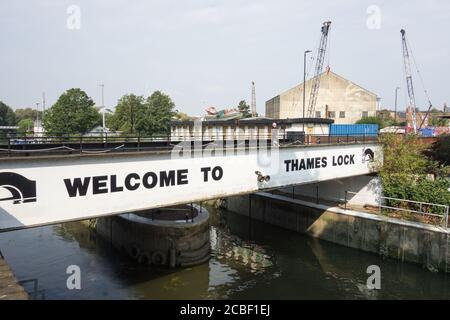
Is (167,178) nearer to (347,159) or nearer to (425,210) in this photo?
(347,159)

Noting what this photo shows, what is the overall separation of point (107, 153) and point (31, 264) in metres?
14.1

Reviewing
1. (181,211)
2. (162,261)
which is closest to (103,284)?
(162,261)

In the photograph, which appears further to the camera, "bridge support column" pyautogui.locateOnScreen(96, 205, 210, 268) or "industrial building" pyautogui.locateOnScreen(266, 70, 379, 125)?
"industrial building" pyautogui.locateOnScreen(266, 70, 379, 125)

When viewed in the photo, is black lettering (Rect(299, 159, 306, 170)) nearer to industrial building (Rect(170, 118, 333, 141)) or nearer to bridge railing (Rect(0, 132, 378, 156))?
bridge railing (Rect(0, 132, 378, 156))

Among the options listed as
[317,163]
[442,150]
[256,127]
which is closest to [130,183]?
[317,163]

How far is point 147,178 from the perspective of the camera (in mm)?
16359

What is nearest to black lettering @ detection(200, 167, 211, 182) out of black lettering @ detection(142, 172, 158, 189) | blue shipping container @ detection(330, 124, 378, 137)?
black lettering @ detection(142, 172, 158, 189)

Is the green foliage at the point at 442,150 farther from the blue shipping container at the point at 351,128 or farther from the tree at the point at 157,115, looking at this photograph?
the tree at the point at 157,115

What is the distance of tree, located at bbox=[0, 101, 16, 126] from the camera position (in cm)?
17262

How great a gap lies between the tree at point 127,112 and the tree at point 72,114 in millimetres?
9093

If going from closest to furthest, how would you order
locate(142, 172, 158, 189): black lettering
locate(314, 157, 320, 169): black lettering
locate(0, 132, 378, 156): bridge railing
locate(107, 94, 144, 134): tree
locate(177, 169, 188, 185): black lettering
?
1. locate(0, 132, 378, 156): bridge railing
2. locate(142, 172, 158, 189): black lettering
3. locate(177, 169, 188, 185): black lettering
4. locate(314, 157, 320, 169): black lettering
5. locate(107, 94, 144, 134): tree

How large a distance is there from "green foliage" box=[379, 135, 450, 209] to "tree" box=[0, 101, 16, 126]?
176 meters

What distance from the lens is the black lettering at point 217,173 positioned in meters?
18.9
